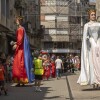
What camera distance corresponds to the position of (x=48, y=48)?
297 feet

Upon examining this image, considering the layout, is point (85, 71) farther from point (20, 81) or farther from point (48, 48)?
point (48, 48)

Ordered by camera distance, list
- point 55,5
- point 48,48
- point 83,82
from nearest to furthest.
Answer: point 83,82 → point 55,5 → point 48,48

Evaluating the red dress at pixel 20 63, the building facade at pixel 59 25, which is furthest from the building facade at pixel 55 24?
the red dress at pixel 20 63

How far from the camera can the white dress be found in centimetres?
1678

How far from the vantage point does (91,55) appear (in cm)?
1695

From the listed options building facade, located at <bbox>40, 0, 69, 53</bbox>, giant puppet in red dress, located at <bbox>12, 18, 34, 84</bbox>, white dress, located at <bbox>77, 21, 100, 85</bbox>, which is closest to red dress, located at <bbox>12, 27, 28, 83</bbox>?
giant puppet in red dress, located at <bbox>12, 18, 34, 84</bbox>

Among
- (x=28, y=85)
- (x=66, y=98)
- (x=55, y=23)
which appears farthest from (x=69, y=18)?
(x=66, y=98)

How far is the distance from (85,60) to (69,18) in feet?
235

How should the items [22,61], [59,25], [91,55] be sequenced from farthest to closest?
1. [59,25]
2. [22,61]
3. [91,55]

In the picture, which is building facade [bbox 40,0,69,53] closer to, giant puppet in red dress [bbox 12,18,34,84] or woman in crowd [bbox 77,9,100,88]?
giant puppet in red dress [bbox 12,18,34,84]

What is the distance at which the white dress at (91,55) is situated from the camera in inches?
661

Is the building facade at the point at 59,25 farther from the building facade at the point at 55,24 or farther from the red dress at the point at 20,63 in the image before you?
the red dress at the point at 20,63

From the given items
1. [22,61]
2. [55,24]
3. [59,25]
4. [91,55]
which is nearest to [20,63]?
[22,61]

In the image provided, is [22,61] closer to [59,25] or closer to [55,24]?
[55,24]
